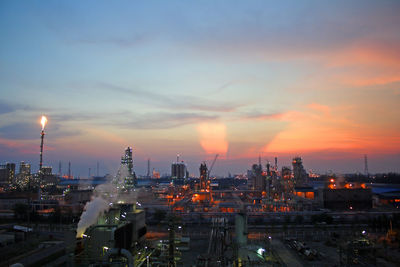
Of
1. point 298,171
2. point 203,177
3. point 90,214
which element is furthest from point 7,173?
point 90,214

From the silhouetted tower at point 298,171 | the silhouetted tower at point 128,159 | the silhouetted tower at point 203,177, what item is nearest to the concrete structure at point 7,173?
the silhouetted tower at point 203,177

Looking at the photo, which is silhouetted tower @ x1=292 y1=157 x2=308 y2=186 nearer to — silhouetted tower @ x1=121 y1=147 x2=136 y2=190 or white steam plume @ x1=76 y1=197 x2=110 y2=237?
silhouetted tower @ x1=121 y1=147 x2=136 y2=190

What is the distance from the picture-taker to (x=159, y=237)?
24141mm

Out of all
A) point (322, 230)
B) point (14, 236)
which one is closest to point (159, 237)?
point (14, 236)

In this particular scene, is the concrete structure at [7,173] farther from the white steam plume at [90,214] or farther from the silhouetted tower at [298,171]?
the white steam plume at [90,214]

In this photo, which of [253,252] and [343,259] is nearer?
[253,252]

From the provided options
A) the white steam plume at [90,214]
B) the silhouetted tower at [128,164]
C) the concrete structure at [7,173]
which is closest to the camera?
the white steam plume at [90,214]

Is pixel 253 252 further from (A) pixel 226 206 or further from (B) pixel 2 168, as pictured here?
(B) pixel 2 168

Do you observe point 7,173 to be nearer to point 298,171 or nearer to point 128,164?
point 128,164

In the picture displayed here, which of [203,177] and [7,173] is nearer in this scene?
[203,177]

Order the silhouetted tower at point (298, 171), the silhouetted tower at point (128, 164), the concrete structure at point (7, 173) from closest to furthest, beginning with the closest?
1. the silhouetted tower at point (128, 164)
2. the silhouetted tower at point (298, 171)
3. the concrete structure at point (7, 173)

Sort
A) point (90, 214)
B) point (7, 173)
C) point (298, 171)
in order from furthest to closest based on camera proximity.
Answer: point (7, 173)
point (298, 171)
point (90, 214)

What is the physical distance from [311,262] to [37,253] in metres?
17.1

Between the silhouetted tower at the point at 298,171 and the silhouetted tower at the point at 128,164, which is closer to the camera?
the silhouetted tower at the point at 128,164
